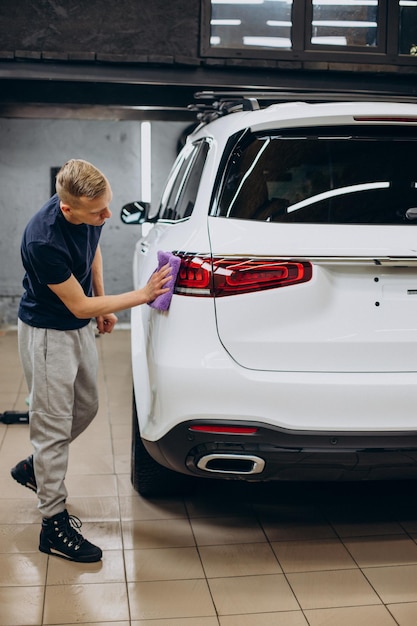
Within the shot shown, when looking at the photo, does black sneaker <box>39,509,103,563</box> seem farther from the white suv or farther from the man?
the white suv

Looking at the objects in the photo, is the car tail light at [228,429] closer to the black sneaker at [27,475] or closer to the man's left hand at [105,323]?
the man's left hand at [105,323]

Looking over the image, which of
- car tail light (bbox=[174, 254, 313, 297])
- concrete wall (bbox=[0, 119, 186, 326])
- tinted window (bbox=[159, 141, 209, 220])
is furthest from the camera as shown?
concrete wall (bbox=[0, 119, 186, 326])

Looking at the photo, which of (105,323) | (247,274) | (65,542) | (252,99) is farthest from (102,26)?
(65,542)

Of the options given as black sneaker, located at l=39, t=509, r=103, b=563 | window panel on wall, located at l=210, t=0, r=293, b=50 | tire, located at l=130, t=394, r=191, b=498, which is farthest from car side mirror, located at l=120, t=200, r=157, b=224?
black sneaker, located at l=39, t=509, r=103, b=563

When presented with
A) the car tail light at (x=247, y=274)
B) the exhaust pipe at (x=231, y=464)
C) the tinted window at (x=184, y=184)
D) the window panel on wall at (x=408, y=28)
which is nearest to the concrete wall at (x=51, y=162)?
the window panel on wall at (x=408, y=28)

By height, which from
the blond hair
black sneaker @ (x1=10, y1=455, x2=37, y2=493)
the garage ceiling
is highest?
the garage ceiling

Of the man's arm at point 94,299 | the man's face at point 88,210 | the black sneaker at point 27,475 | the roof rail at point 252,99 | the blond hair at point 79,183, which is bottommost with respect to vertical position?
the black sneaker at point 27,475

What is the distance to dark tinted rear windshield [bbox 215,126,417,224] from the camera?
306 cm

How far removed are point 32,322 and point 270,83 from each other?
3.86 meters

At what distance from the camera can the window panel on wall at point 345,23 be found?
692 centimetres

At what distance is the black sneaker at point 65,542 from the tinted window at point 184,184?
1350 millimetres

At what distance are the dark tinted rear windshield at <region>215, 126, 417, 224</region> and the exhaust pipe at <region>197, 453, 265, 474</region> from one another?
855 mm

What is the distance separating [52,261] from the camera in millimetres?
3150

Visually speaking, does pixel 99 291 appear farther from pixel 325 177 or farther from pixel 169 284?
pixel 325 177
